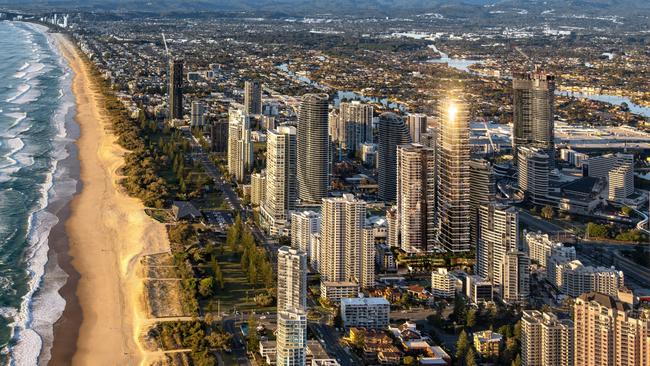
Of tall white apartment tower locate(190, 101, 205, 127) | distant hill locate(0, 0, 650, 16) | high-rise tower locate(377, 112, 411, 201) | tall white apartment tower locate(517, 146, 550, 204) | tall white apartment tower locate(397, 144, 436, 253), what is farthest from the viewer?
distant hill locate(0, 0, 650, 16)

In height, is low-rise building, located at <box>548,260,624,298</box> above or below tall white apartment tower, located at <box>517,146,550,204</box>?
below

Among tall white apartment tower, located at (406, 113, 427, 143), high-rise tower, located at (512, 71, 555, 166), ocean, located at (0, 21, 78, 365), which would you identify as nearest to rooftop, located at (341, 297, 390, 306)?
ocean, located at (0, 21, 78, 365)


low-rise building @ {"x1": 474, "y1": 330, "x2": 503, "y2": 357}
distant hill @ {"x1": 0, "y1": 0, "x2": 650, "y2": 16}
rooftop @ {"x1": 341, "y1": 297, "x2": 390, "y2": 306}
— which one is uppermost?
distant hill @ {"x1": 0, "y1": 0, "x2": 650, "y2": 16}

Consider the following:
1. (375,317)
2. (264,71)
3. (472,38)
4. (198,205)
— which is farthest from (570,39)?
(375,317)

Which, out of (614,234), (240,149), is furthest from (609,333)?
(240,149)

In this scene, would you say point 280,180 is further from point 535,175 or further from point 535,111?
point 535,111

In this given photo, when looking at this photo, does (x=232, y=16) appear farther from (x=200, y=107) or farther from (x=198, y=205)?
(x=198, y=205)

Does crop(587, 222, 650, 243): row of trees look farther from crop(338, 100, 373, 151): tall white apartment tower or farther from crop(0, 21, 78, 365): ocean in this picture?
crop(0, 21, 78, 365): ocean
